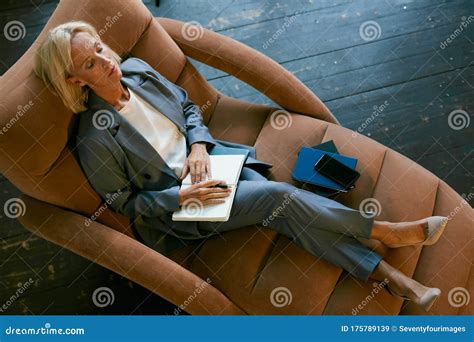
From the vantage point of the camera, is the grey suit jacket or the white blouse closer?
the grey suit jacket

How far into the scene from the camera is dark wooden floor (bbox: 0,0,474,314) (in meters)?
2.42

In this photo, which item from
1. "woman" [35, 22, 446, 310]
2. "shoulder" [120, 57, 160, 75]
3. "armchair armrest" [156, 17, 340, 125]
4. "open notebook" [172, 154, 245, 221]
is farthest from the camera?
"armchair armrest" [156, 17, 340, 125]

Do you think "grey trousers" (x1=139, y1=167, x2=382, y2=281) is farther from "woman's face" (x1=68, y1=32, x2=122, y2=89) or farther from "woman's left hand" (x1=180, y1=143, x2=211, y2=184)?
"woman's face" (x1=68, y1=32, x2=122, y2=89)

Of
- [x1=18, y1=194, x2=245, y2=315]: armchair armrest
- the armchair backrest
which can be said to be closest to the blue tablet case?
[x1=18, y1=194, x2=245, y2=315]: armchair armrest

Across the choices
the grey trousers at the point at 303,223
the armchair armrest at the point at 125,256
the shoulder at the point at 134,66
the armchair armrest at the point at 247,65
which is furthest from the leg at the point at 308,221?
the shoulder at the point at 134,66

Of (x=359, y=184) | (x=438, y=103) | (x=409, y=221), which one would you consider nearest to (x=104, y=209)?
(x=359, y=184)

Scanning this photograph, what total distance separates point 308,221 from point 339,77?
1.15m

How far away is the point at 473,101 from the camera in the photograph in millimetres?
2771

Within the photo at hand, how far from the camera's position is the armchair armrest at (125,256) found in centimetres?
182

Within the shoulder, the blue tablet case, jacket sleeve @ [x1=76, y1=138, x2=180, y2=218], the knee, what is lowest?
jacket sleeve @ [x1=76, y1=138, x2=180, y2=218]

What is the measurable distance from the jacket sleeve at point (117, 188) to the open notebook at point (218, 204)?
4 cm

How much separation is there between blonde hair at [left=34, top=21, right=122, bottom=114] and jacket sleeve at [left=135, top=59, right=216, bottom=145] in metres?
0.35

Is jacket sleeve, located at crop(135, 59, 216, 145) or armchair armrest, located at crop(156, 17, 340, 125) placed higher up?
armchair armrest, located at crop(156, 17, 340, 125)

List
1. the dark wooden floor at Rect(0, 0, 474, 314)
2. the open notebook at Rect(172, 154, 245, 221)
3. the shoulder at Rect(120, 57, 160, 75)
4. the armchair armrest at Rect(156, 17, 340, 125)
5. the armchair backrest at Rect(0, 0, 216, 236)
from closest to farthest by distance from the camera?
1. the armchair backrest at Rect(0, 0, 216, 236)
2. the open notebook at Rect(172, 154, 245, 221)
3. the shoulder at Rect(120, 57, 160, 75)
4. the armchair armrest at Rect(156, 17, 340, 125)
5. the dark wooden floor at Rect(0, 0, 474, 314)
